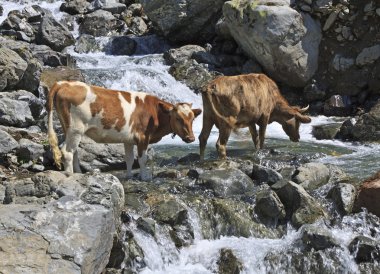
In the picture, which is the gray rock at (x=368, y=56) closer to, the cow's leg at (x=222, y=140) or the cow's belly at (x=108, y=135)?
the cow's leg at (x=222, y=140)

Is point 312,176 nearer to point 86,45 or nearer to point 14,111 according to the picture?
point 14,111

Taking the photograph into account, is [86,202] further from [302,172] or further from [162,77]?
[162,77]

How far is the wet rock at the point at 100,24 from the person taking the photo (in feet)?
92.3

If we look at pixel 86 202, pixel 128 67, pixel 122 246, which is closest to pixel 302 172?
pixel 122 246

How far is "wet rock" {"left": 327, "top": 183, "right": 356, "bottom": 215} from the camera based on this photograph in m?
9.96

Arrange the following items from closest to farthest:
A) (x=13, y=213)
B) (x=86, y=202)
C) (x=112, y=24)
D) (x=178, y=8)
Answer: (x=13, y=213)
(x=86, y=202)
(x=178, y=8)
(x=112, y=24)

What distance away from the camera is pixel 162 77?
21.9 m

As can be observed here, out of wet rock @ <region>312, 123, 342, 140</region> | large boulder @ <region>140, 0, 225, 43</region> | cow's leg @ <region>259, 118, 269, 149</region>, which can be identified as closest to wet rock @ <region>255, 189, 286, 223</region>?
cow's leg @ <region>259, 118, 269, 149</region>

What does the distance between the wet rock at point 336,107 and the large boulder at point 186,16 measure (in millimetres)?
6882

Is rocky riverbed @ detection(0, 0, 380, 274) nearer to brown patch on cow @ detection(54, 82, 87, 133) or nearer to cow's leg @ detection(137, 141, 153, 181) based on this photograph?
cow's leg @ detection(137, 141, 153, 181)

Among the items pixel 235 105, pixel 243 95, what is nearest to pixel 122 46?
pixel 243 95

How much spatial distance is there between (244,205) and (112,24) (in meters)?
20.2

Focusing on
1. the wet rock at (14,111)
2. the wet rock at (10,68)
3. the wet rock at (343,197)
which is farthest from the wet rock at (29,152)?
the wet rock at (343,197)

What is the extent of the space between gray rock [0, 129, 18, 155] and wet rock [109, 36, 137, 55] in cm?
1526
